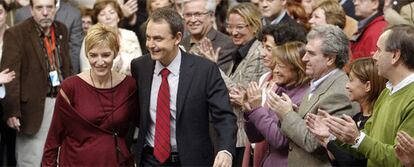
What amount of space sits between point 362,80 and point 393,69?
79 centimetres

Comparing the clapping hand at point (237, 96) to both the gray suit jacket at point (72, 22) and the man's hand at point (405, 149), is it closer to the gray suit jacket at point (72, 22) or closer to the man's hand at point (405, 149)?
the man's hand at point (405, 149)

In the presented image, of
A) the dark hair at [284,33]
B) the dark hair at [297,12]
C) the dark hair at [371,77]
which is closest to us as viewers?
A: the dark hair at [371,77]

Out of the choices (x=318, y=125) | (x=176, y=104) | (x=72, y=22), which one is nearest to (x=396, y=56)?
(x=318, y=125)

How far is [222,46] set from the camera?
8383mm

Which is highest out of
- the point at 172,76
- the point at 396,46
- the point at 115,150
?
the point at 396,46

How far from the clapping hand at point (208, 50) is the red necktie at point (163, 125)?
148cm

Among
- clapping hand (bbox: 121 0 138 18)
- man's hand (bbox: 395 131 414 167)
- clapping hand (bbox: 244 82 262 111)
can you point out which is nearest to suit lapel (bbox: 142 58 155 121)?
clapping hand (bbox: 244 82 262 111)

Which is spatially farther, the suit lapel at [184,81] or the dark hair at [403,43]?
the suit lapel at [184,81]

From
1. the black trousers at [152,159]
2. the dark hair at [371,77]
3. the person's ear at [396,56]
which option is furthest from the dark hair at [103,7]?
the person's ear at [396,56]

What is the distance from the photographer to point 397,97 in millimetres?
5324

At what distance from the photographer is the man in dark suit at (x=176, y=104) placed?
21.0 ft

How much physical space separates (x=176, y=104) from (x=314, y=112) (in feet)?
3.10

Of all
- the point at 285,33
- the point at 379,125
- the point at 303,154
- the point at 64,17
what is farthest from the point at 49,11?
the point at 379,125

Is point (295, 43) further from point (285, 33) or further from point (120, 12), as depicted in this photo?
point (120, 12)
